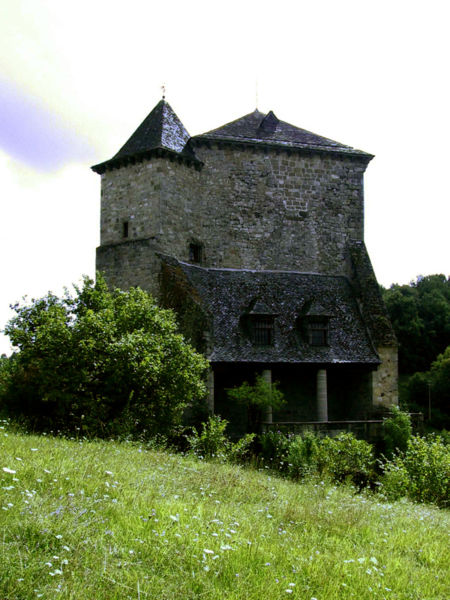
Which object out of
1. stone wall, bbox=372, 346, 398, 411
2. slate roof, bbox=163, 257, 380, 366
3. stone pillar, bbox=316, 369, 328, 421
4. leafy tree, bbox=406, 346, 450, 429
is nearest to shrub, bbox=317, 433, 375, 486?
slate roof, bbox=163, 257, 380, 366

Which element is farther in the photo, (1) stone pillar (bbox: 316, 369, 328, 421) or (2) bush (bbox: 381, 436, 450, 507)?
(1) stone pillar (bbox: 316, 369, 328, 421)

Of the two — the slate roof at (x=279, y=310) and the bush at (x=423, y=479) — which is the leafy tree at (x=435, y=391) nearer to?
the slate roof at (x=279, y=310)

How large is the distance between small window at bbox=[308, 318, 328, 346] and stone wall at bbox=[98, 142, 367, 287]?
3.87m

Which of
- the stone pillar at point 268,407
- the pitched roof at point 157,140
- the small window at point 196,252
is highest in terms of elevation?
the pitched roof at point 157,140

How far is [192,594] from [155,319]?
1352cm

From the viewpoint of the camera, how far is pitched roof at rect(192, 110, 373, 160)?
28.8 meters

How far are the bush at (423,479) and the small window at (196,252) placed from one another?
1527 centimetres

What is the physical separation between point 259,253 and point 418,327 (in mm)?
29597

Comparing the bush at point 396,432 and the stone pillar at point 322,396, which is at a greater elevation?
→ the stone pillar at point 322,396

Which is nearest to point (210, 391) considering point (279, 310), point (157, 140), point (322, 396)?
Answer: point (322, 396)

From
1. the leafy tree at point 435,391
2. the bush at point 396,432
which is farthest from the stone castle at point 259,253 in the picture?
the leafy tree at point 435,391

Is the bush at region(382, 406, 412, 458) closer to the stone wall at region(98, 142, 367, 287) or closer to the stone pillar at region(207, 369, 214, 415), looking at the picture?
the stone pillar at region(207, 369, 214, 415)

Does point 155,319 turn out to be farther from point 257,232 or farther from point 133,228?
point 257,232

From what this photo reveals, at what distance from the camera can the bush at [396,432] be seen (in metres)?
22.4
